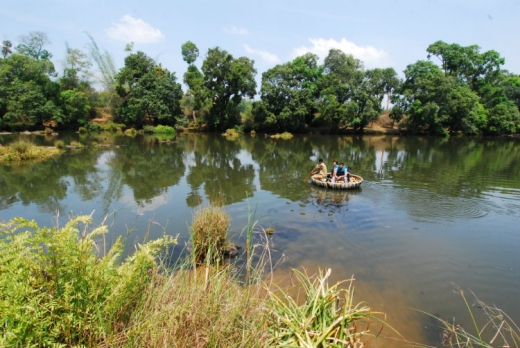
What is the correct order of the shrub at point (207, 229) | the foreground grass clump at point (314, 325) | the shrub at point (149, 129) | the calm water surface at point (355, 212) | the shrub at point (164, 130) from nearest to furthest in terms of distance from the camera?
1. the foreground grass clump at point (314, 325)
2. the calm water surface at point (355, 212)
3. the shrub at point (207, 229)
4. the shrub at point (164, 130)
5. the shrub at point (149, 129)

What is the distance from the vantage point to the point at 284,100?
137 feet

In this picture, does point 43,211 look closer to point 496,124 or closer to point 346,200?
point 346,200

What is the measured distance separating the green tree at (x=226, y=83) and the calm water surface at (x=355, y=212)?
2422 cm

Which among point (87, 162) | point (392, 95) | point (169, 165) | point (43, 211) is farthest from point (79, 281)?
point (392, 95)

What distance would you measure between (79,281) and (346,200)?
10.6 metres

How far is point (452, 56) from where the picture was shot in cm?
4516

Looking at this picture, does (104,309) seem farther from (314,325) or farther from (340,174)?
(340,174)

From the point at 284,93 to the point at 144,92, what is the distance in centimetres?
1985

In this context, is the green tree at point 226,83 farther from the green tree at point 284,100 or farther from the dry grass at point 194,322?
the dry grass at point 194,322

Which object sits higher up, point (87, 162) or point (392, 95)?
point (392, 95)

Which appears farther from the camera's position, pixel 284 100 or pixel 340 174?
pixel 284 100

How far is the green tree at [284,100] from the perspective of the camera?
41281mm

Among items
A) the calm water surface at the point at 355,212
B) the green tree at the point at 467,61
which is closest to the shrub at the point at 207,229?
the calm water surface at the point at 355,212

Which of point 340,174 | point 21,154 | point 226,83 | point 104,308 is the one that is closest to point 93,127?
point 226,83
